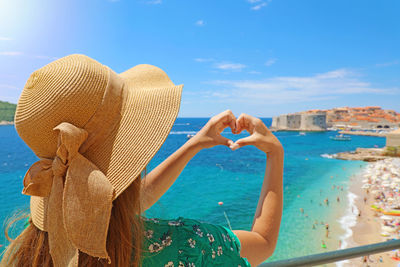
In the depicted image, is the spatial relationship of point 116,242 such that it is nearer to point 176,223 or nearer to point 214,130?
point 176,223

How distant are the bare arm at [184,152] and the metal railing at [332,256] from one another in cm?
45

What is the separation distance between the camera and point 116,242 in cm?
61

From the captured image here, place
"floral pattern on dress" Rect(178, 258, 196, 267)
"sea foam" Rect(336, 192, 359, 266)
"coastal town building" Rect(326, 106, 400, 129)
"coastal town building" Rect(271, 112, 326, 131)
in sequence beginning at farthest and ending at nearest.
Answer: "coastal town building" Rect(326, 106, 400, 129) < "coastal town building" Rect(271, 112, 326, 131) < "sea foam" Rect(336, 192, 359, 266) < "floral pattern on dress" Rect(178, 258, 196, 267)

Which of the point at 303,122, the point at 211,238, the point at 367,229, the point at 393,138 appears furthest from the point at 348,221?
the point at 303,122

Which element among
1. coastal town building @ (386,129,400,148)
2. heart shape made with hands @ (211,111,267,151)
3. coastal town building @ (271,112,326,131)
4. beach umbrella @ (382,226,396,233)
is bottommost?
beach umbrella @ (382,226,396,233)

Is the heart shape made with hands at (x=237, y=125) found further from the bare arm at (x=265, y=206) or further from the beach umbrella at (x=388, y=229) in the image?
the beach umbrella at (x=388, y=229)

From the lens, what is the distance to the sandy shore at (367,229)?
983 cm

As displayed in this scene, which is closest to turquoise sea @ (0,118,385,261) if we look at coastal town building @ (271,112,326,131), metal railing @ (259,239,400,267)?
metal railing @ (259,239,400,267)

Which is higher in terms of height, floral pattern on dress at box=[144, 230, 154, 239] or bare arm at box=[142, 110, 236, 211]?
bare arm at box=[142, 110, 236, 211]

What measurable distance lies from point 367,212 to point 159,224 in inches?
724

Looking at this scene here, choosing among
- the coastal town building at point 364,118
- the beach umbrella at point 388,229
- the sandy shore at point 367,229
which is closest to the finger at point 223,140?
the sandy shore at point 367,229

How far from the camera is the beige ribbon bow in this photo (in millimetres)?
545

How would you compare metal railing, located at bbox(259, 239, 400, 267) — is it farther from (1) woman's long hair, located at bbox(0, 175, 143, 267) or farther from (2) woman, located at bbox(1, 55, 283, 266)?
(1) woman's long hair, located at bbox(0, 175, 143, 267)

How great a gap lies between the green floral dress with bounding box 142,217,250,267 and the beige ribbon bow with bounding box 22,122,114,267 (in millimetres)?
130
